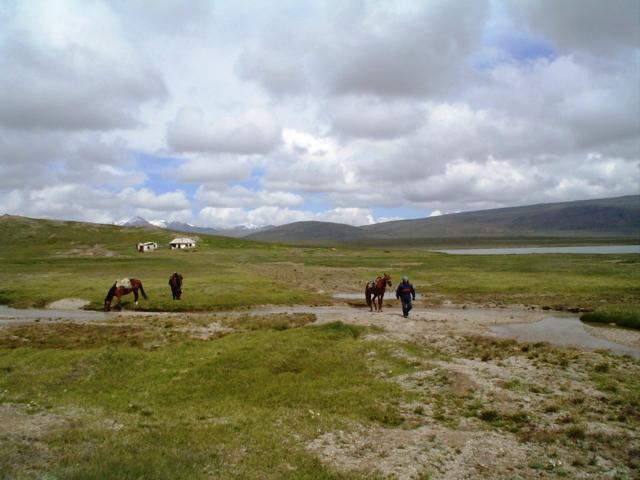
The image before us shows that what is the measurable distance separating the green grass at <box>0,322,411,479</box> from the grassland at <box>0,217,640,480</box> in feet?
0.26

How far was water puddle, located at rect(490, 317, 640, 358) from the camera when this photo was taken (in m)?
29.2

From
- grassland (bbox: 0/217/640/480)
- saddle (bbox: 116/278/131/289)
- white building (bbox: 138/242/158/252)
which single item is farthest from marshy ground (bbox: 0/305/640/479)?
white building (bbox: 138/242/158/252)

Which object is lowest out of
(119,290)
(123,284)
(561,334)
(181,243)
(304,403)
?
(561,334)

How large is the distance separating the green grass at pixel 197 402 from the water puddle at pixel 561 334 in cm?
1253

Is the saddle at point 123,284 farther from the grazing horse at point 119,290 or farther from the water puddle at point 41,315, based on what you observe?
the water puddle at point 41,315

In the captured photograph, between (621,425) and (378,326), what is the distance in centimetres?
1982

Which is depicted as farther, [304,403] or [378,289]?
[378,289]

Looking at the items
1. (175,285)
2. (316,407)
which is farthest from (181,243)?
(316,407)

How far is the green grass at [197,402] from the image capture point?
39.7 ft

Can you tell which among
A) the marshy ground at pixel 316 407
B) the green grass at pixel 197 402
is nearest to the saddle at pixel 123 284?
the marshy ground at pixel 316 407

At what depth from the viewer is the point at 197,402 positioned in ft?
61.3

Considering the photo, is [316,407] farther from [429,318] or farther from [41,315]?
[41,315]

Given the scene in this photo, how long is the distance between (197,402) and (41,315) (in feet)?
108

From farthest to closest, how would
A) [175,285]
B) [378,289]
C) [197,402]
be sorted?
[175,285]
[378,289]
[197,402]
